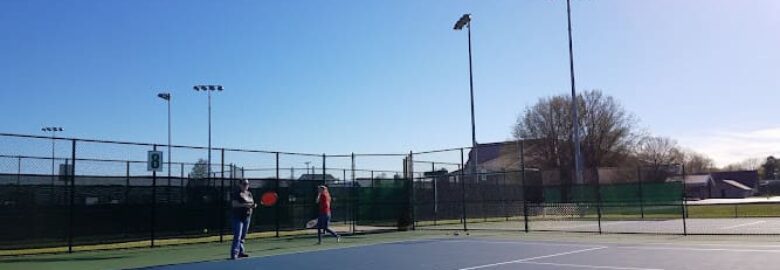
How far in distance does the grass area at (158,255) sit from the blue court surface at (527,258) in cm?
123

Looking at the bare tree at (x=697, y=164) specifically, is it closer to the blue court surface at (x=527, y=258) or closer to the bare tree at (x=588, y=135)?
the bare tree at (x=588, y=135)

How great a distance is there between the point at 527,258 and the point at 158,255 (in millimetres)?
8751

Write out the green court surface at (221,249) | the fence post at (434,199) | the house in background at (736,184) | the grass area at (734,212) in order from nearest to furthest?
the green court surface at (221,249), the fence post at (434,199), the grass area at (734,212), the house in background at (736,184)

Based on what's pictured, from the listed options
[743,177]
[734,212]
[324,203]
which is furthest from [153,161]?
[743,177]

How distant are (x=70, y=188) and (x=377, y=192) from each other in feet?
40.6

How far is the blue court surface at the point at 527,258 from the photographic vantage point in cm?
1228

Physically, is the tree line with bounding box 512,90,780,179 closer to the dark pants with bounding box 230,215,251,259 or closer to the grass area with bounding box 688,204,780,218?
the grass area with bounding box 688,204,780,218

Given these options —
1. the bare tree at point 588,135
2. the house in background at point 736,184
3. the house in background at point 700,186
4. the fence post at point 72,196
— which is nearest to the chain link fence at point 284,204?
the fence post at point 72,196

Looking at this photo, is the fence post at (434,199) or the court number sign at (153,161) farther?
the fence post at (434,199)

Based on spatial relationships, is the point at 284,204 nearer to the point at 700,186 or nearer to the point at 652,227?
the point at 652,227

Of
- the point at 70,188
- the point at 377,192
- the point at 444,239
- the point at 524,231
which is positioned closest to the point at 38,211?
the point at 70,188

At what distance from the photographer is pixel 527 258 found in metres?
13.8

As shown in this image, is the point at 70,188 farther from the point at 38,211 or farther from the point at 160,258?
the point at 160,258

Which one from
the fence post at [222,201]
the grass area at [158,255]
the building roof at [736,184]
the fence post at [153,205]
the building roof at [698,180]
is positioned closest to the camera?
the grass area at [158,255]
